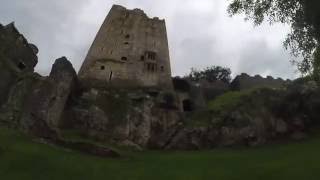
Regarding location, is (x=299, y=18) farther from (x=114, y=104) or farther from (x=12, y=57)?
(x=12, y=57)

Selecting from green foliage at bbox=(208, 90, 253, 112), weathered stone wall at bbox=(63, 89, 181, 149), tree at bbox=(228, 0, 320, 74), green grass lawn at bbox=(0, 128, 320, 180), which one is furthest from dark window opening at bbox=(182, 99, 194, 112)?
tree at bbox=(228, 0, 320, 74)

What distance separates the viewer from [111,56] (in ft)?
206

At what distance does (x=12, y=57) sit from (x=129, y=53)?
1514cm

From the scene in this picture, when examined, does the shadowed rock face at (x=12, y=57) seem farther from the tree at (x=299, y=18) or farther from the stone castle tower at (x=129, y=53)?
the tree at (x=299, y=18)

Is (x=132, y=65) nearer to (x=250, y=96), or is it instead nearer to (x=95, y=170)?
(x=250, y=96)

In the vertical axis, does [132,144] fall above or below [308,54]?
below

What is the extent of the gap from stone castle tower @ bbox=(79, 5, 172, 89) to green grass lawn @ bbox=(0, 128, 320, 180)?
2027cm

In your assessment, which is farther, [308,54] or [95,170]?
[95,170]

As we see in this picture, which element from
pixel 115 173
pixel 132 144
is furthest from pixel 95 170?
Result: pixel 132 144

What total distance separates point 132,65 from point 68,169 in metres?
32.3

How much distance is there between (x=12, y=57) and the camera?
2189 inches

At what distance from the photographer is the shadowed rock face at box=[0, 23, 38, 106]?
49.8m

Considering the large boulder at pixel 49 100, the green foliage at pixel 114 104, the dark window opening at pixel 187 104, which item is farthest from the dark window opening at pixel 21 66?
the dark window opening at pixel 187 104

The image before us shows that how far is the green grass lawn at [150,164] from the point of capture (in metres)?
29.8
